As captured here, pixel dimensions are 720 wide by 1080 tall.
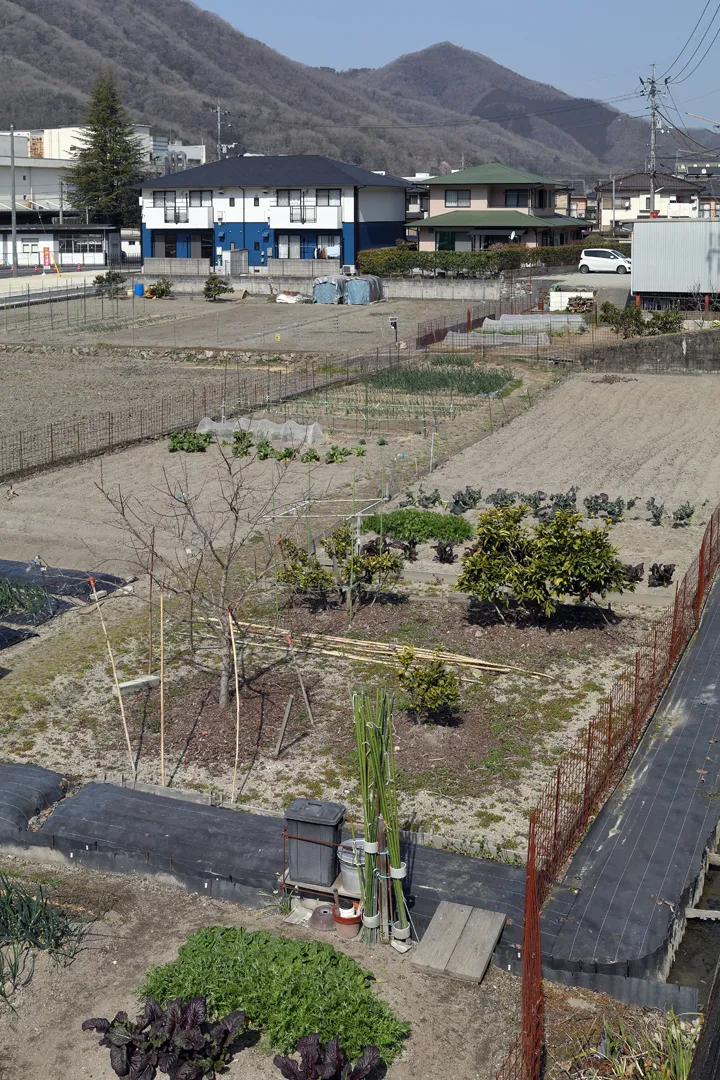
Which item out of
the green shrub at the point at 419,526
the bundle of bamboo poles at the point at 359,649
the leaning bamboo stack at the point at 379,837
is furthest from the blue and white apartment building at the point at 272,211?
the leaning bamboo stack at the point at 379,837

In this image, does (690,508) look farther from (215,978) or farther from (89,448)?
(215,978)

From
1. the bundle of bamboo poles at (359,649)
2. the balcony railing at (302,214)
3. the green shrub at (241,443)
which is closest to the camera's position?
the bundle of bamboo poles at (359,649)

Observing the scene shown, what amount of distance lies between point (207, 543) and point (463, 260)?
34.8 metres

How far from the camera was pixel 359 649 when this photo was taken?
553 inches

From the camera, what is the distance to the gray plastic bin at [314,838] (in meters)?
9.05

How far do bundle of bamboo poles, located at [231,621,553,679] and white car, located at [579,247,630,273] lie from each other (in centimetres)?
3847

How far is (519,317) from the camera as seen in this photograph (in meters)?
37.4

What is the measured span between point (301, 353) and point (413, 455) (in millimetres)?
12262

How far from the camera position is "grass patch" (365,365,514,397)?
29875 mm

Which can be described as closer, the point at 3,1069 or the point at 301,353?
the point at 3,1069

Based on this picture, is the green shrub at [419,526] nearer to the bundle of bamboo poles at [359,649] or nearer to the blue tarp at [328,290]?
the bundle of bamboo poles at [359,649]

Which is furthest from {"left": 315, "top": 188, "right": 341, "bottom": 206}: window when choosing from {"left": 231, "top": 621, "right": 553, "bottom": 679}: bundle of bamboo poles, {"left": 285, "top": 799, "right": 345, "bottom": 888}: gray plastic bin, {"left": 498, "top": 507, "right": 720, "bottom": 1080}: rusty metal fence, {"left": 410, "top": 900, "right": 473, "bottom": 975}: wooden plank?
{"left": 410, "top": 900, "right": 473, "bottom": 975}: wooden plank

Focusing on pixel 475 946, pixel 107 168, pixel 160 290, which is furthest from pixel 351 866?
pixel 107 168

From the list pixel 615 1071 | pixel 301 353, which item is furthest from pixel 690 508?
pixel 301 353
